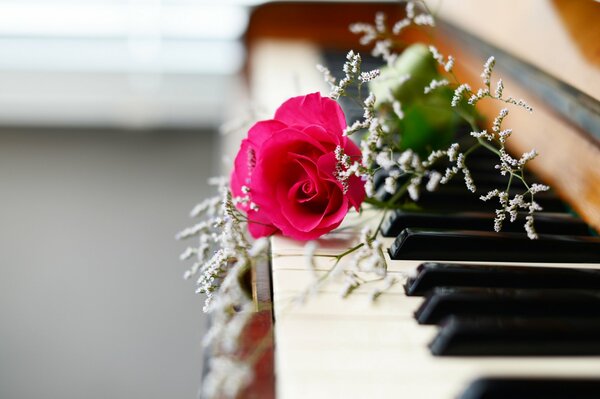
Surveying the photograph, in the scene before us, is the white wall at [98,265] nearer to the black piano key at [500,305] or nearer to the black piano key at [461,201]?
the black piano key at [461,201]

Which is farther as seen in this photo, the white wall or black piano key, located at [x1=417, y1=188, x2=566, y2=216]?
the white wall

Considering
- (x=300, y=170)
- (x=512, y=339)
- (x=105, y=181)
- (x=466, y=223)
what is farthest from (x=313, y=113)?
(x=105, y=181)

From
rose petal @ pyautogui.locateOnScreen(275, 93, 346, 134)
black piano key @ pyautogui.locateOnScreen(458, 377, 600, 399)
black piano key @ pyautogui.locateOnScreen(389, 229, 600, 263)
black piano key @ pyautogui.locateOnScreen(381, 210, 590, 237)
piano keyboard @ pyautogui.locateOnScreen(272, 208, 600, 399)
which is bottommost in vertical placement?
black piano key @ pyautogui.locateOnScreen(458, 377, 600, 399)

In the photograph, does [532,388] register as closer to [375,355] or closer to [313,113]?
[375,355]

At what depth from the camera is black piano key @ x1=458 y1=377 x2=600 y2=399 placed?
65cm

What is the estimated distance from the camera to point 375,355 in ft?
2.43

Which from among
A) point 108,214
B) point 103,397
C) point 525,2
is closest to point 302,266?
point 525,2

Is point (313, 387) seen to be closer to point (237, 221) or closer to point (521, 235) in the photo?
point (237, 221)

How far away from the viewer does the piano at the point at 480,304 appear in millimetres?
700

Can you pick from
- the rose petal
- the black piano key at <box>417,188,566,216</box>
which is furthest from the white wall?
the rose petal

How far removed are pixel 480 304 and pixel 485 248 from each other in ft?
0.56

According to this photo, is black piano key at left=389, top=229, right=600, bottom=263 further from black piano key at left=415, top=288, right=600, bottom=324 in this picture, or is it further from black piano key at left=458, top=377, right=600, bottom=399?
black piano key at left=458, top=377, right=600, bottom=399

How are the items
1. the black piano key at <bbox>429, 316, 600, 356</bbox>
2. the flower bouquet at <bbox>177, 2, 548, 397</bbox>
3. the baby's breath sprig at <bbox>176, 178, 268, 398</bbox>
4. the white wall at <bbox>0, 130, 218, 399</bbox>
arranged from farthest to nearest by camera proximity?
1. the white wall at <bbox>0, 130, 218, 399</bbox>
2. the flower bouquet at <bbox>177, 2, 548, 397</bbox>
3. the black piano key at <bbox>429, 316, 600, 356</bbox>
4. the baby's breath sprig at <bbox>176, 178, 268, 398</bbox>

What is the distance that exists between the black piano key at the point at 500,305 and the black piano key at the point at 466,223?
0.21m
